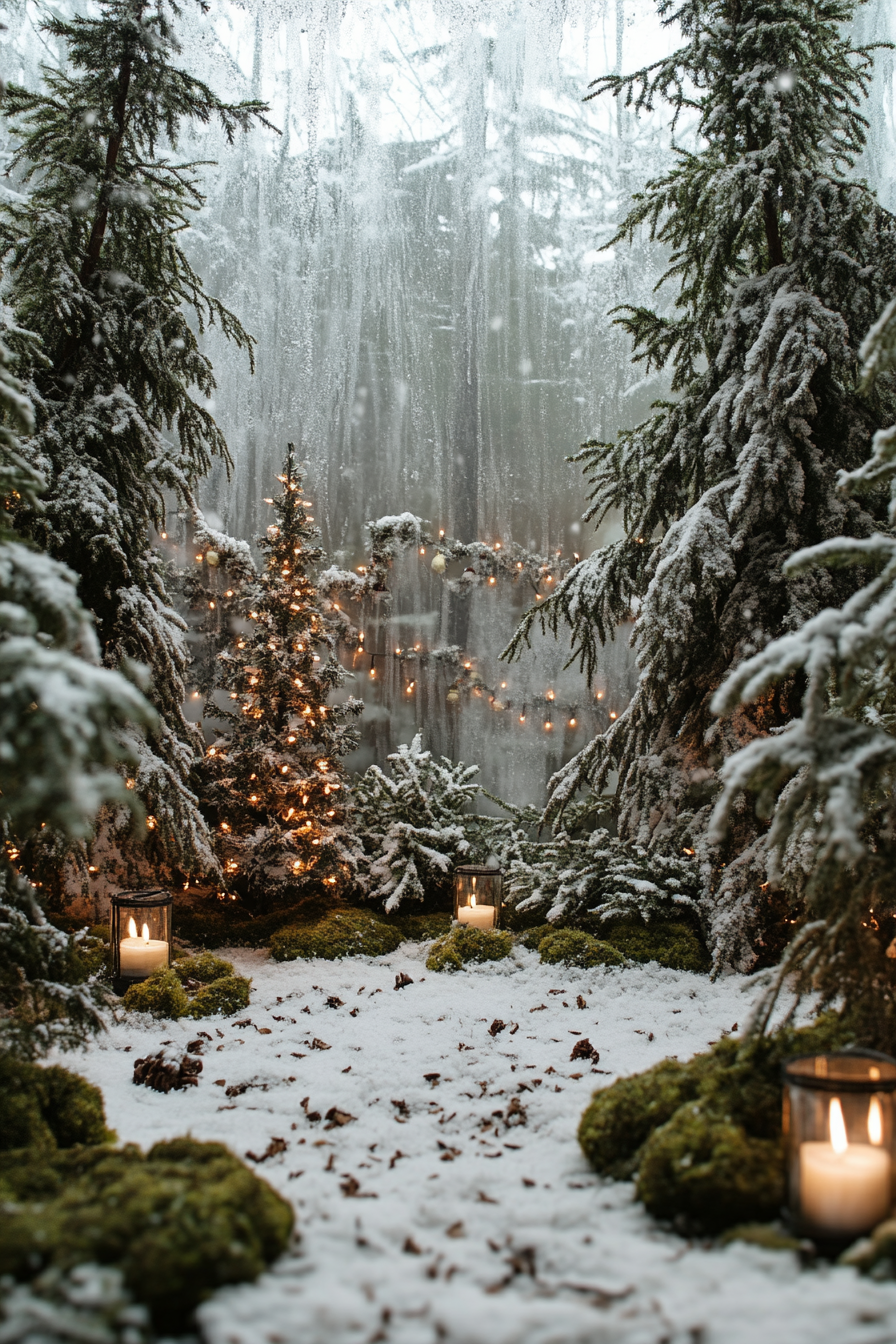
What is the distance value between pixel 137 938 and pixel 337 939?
1.37 m

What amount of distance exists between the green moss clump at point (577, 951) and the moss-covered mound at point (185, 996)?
1.69 m

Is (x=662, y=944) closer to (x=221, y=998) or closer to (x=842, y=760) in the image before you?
(x=221, y=998)

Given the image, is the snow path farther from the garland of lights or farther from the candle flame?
the garland of lights

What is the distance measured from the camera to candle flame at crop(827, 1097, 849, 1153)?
70.0 inches

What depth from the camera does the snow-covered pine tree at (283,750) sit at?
5453 millimetres

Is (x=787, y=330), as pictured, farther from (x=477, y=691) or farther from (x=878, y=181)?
(x=878, y=181)

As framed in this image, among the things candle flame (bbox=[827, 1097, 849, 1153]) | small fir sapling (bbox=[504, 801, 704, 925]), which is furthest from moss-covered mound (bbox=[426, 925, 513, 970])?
candle flame (bbox=[827, 1097, 849, 1153])

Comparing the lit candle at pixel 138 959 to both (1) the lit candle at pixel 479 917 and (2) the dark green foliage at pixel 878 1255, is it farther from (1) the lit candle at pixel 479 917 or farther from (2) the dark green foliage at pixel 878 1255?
(2) the dark green foliage at pixel 878 1255

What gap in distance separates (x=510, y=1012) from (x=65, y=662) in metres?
3.02

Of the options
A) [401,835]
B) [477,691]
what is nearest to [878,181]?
[477,691]

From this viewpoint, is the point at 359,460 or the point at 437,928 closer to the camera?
the point at 437,928

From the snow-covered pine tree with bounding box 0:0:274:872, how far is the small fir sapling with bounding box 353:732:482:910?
1489 millimetres

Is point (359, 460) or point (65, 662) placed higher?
point (359, 460)

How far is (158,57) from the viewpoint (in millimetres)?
4430
